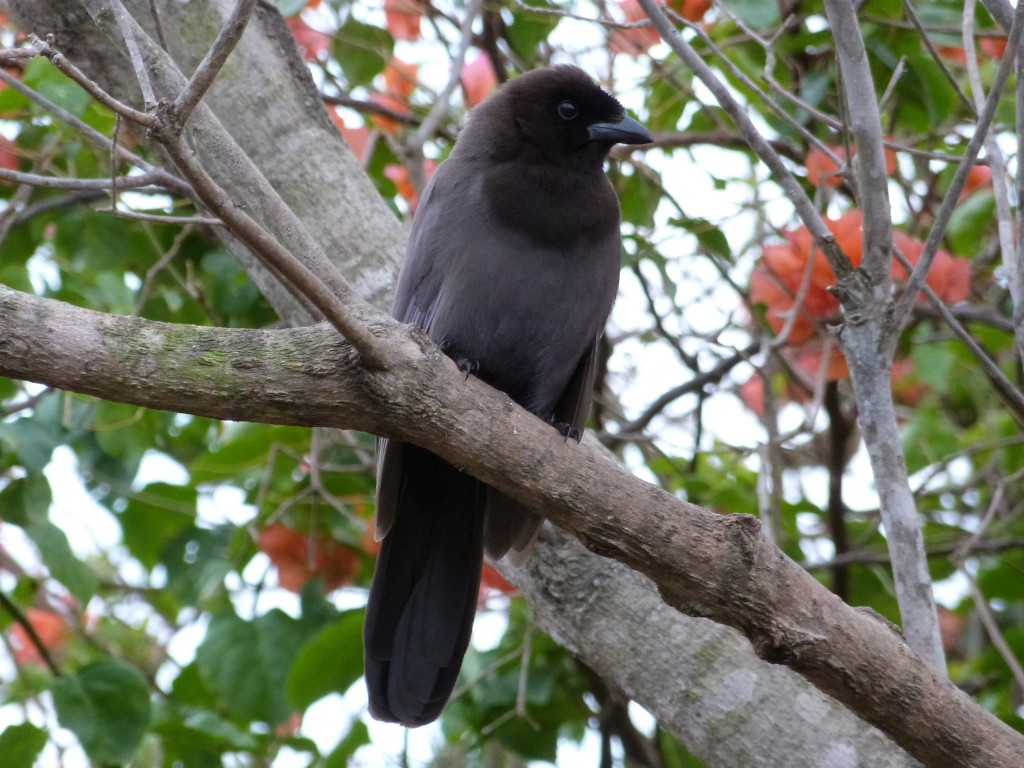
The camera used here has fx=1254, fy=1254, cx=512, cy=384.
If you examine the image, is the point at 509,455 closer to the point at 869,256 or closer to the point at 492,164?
the point at 869,256

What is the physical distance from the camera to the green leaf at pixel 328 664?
3494mm

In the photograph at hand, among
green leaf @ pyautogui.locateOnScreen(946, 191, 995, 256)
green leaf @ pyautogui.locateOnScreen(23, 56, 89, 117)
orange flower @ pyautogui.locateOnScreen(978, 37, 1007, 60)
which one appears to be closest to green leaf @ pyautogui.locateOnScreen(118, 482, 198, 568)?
green leaf @ pyautogui.locateOnScreen(23, 56, 89, 117)

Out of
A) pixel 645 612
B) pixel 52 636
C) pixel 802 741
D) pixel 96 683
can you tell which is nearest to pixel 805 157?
pixel 645 612

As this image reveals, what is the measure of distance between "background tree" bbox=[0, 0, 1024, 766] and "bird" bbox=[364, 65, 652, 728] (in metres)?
0.22

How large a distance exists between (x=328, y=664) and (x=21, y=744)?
843 mm

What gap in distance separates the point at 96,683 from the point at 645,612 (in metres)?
1.63

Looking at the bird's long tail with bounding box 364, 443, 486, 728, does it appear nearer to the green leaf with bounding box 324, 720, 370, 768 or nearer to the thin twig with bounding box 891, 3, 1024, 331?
the green leaf with bounding box 324, 720, 370, 768

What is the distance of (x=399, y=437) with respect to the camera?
2.31 m

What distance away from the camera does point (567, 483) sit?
238 centimetres

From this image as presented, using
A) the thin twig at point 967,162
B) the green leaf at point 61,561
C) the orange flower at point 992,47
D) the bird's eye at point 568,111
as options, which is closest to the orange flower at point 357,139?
the bird's eye at point 568,111

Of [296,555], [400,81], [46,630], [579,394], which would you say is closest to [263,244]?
[579,394]

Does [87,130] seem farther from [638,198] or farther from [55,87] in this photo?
[638,198]

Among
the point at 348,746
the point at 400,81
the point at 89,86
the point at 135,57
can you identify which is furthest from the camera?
the point at 400,81

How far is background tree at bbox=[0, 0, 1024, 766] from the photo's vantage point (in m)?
2.39
